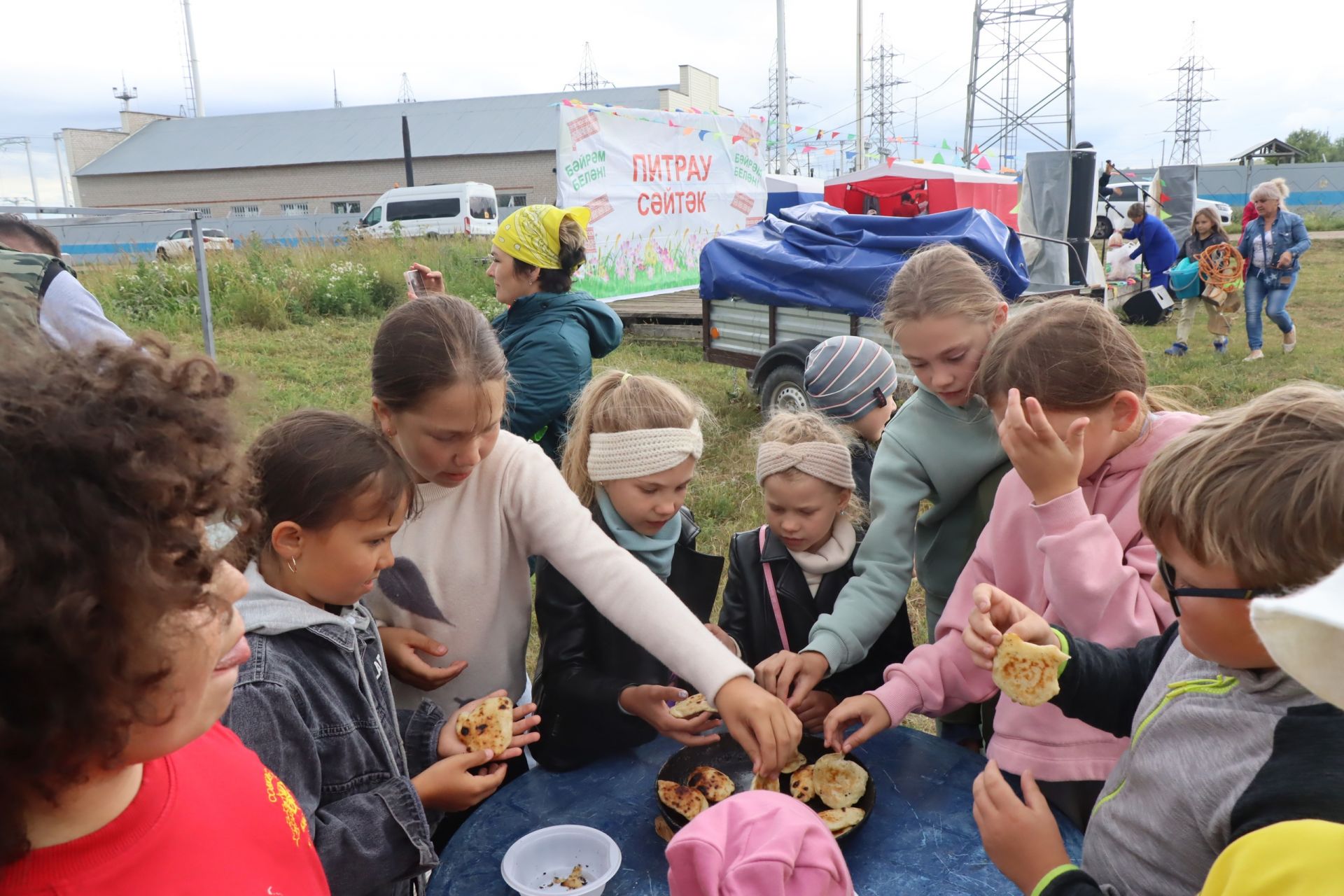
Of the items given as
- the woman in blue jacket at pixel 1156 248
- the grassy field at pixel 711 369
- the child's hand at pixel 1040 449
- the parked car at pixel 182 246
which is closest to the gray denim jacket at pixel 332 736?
the child's hand at pixel 1040 449

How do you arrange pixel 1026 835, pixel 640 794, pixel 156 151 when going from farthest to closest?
pixel 156 151 < pixel 640 794 < pixel 1026 835

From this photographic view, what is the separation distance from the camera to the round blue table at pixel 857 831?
149 cm

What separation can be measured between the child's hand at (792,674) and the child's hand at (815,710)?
0.08 feet

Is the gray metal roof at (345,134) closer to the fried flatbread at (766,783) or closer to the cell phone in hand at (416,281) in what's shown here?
the cell phone in hand at (416,281)

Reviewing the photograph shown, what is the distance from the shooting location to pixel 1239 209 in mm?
29797

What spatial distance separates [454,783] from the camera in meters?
1.60

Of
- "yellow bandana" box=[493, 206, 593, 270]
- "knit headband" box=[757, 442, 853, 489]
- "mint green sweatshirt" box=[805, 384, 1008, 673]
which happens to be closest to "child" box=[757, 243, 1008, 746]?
"mint green sweatshirt" box=[805, 384, 1008, 673]

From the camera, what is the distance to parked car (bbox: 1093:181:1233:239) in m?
14.8

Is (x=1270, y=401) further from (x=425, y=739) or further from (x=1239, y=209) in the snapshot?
(x=1239, y=209)

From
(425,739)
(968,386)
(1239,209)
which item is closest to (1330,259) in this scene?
(1239,209)

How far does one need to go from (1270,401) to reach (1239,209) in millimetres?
35564

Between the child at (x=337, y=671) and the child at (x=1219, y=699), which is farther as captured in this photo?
the child at (x=337, y=671)

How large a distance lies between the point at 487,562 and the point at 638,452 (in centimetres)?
49

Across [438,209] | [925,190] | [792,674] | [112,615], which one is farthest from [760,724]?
[438,209]
